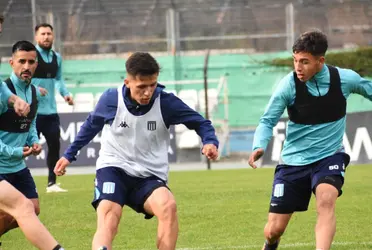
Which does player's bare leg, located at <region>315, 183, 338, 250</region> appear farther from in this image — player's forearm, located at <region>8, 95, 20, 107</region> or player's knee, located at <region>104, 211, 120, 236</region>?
player's forearm, located at <region>8, 95, 20, 107</region>

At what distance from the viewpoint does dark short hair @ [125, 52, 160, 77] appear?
7430 millimetres

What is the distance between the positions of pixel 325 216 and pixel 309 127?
3.11 ft

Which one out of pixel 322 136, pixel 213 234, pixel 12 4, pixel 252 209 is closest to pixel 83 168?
pixel 12 4

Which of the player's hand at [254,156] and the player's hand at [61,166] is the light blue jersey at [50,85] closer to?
the player's hand at [61,166]

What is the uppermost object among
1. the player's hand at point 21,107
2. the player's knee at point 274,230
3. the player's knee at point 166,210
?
the player's hand at point 21,107

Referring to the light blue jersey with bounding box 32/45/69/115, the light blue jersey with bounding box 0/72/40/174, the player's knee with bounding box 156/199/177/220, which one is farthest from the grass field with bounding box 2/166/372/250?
the player's knee with bounding box 156/199/177/220

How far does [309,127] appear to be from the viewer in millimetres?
8359

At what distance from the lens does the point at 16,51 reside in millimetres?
9484

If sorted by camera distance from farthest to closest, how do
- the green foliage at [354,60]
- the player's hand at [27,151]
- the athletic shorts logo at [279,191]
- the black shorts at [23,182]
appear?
the green foliage at [354,60] → the black shorts at [23,182] → the player's hand at [27,151] → the athletic shorts logo at [279,191]

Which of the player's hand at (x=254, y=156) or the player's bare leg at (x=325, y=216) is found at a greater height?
the player's hand at (x=254, y=156)

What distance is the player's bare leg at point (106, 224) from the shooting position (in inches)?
277

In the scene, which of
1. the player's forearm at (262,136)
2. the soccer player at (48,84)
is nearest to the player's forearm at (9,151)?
the player's forearm at (262,136)

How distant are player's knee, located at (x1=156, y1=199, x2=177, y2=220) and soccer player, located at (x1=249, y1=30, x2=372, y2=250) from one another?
1191 millimetres

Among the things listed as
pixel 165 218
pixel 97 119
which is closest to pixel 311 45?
pixel 97 119
